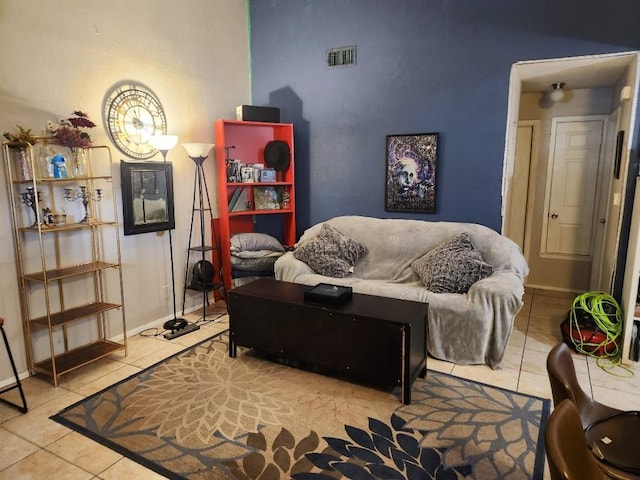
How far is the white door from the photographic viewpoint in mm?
4574

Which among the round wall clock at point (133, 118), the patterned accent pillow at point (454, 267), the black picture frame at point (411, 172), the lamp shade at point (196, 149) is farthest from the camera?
the black picture frame at point (411, 172)

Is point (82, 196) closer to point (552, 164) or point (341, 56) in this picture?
point (341, 56)

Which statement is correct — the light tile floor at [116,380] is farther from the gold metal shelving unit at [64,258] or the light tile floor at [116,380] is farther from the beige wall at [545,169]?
the beige wall at [545,169]

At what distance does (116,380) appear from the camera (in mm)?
2955

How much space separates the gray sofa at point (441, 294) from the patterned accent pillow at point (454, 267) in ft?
0.28

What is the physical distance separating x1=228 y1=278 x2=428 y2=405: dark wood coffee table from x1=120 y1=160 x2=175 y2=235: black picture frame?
4.05 ft

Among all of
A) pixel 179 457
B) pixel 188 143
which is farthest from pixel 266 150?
pixel 179 457

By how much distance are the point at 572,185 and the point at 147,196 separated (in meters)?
4.49

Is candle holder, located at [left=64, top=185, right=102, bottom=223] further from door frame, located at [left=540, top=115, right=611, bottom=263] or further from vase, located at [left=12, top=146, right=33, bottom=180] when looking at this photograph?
door frame, located at [left=540, top=115, right=611, bottom=263]

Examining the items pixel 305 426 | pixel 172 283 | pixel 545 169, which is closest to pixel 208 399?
pixel 305 426

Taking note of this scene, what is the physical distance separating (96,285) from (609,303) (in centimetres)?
414

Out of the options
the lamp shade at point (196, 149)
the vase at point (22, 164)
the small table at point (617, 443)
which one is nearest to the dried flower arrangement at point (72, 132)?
the vase at point (22, 164)

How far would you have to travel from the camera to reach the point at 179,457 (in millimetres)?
2162

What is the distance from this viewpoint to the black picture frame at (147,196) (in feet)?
11.8
